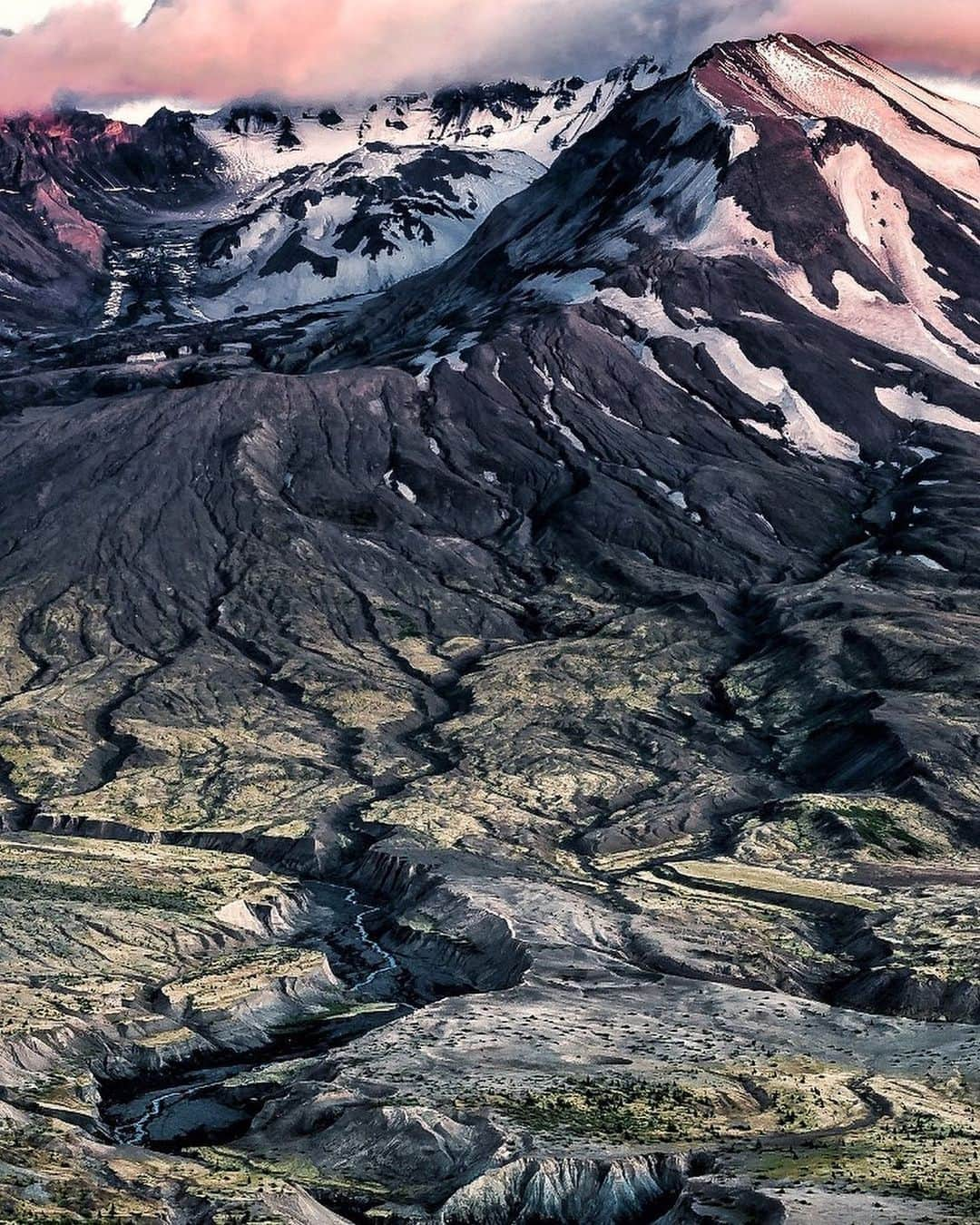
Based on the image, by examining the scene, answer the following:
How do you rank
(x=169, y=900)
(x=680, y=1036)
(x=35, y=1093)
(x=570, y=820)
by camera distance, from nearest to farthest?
(x=35, y=1093) < (x=680, y=1036) < (x=169, y=900) < (x=570, y=820)

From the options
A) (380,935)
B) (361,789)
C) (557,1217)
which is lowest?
(557,1217)

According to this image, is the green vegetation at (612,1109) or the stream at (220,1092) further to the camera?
the stream at (220,1092)

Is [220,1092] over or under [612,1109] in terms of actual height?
over

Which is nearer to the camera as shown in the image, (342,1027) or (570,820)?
(342,1027)

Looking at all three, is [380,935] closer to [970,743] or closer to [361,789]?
[361,789]

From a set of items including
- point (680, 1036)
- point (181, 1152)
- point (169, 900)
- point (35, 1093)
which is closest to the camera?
point (181, 1152)

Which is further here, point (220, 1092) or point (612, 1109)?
point (220, 1092)

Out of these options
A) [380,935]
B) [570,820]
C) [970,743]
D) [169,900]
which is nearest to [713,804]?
[570,820]

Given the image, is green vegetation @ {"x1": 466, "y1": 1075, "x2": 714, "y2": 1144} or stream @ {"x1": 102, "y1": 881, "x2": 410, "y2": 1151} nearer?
green vegetation @ {"x1": 466, "y1": 1075, "x2": 714, "y2": 1144}

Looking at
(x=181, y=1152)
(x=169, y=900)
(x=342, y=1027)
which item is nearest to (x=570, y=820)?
(x=169, y=900)

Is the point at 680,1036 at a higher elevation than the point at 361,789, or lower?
lower
